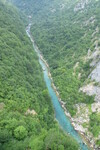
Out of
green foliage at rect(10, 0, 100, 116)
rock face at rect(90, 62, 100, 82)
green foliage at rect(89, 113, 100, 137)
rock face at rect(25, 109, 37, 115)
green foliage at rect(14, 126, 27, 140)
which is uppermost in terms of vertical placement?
green foliage at rect(10, 0, 100, 116)

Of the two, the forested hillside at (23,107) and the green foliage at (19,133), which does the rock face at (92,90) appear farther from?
the green foliage at (19,133)

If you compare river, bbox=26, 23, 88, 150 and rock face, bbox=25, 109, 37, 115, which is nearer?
rock face, bbox=25, 109, 37, 115

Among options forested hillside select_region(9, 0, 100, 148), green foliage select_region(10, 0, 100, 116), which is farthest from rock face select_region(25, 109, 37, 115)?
green foliage select_region(10, 0, 100, 116)

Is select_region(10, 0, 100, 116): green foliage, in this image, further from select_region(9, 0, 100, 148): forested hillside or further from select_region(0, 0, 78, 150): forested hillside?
select_region(0, 0, 78, 150): forested hillside

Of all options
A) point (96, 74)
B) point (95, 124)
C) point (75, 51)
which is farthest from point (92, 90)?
point (75, 51)

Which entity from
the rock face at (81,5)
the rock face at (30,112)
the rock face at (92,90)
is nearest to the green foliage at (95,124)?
the rock face at (92,90)

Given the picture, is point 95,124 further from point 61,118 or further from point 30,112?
point 30,112
